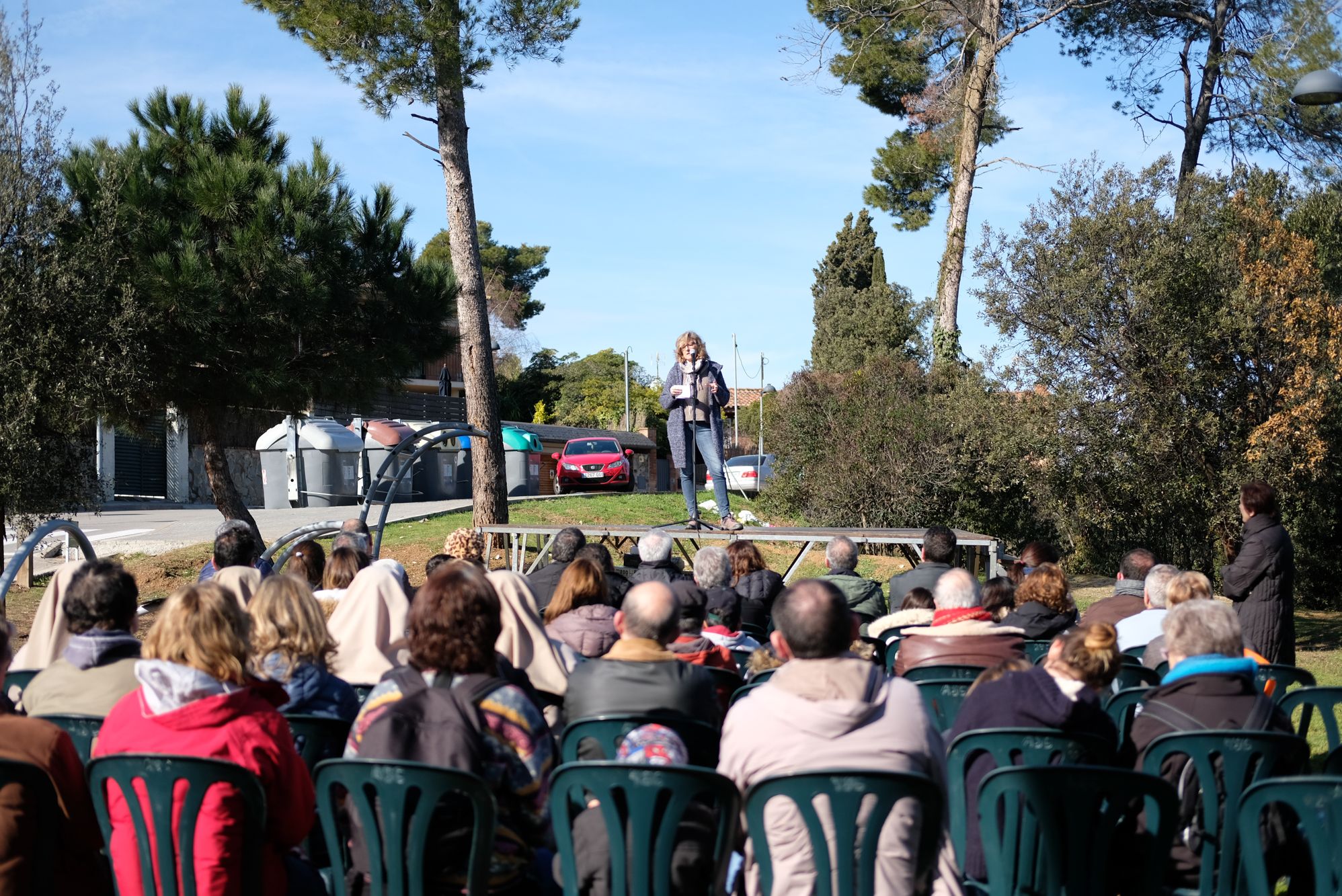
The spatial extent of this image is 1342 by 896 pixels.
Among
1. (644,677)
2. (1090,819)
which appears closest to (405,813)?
(644,677)

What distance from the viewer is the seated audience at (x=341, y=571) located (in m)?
6.25

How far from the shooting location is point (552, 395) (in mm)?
58094

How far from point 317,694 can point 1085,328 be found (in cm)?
1159

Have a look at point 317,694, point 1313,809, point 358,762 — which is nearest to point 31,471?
point 317,694

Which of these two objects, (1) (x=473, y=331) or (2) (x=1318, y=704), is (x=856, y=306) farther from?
(2) (x=1318, y=704)

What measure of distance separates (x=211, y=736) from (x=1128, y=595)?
5.45 meters

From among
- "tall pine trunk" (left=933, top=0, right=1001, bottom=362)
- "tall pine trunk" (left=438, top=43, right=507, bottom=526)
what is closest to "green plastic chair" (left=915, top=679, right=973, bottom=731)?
"tall pine trunk" (left=438, top=43, right=507, bottom=526)

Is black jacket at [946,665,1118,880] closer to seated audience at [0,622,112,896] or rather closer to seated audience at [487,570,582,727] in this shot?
seated audience at [487,570,582,727]

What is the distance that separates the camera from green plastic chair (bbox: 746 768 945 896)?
2.79 m

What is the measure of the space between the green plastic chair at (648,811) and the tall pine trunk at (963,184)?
17.4 metres

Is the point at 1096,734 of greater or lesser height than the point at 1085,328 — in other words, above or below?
below

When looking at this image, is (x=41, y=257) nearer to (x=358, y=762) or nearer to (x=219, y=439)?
(x=219, y=439)

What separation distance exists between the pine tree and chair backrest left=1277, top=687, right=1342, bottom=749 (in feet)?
88.2

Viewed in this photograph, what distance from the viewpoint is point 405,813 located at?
118 inches
